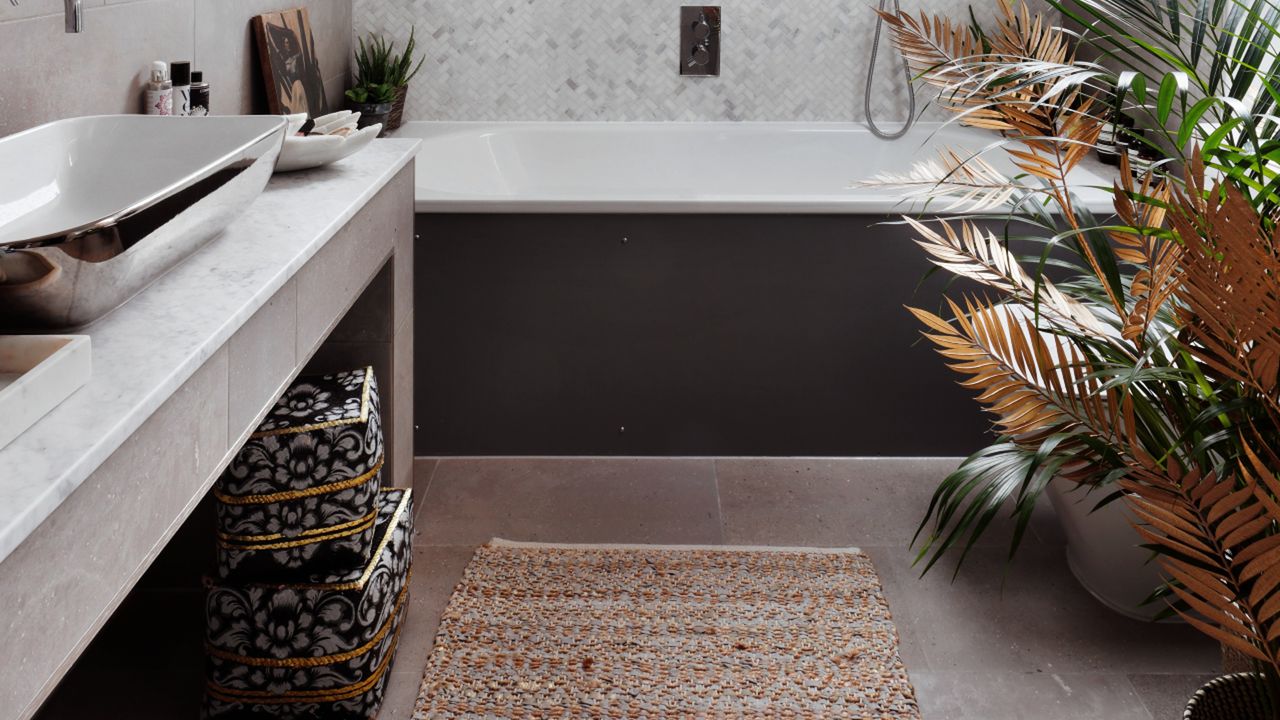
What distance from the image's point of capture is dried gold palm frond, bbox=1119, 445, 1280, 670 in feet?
3.76

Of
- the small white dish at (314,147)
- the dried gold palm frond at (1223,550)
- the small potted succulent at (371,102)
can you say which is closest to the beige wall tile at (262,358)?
the small white dish at (314,147)

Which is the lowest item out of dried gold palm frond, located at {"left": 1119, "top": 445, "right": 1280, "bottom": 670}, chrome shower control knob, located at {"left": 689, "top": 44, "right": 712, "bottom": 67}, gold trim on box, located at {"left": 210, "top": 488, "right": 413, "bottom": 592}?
gold trim on box, located at {"left": 210, "top": 488, "right": 413, "bottom": 592}

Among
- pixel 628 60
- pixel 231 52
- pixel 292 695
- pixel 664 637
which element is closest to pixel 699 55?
pixel 628 60

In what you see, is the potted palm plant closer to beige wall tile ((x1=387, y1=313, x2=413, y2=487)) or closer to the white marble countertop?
the white marble countertop

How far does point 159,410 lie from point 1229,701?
1.27 m

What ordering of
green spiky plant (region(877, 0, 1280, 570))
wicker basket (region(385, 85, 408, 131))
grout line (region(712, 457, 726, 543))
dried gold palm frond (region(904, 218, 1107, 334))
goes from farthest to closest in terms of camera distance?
wicker basket (region(385, 85, 408, 131)) < grout line (region(712, 457, 726, 543)) < dried gold palm frond (region(904, 218, 1107, 334)) < green spiky plant (region(877, 0, 1280, 570))

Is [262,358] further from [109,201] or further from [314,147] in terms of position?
[314,147]

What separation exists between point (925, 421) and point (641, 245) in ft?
2.83

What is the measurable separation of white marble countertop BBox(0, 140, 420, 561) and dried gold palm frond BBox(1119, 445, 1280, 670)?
1.00 metres

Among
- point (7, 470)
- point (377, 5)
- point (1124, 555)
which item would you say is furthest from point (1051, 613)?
point (377, 5)

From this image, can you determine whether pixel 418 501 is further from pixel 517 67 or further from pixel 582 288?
pixel 517 67

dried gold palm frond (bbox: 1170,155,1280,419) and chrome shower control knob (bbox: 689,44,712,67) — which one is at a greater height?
chrome shower control knob (bbox: 689,44,712,67)

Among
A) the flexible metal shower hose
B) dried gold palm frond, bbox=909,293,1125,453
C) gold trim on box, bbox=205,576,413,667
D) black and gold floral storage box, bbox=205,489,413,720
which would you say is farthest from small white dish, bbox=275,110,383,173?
the flexible metal shower hose

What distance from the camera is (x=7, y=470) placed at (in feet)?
2.94
